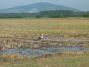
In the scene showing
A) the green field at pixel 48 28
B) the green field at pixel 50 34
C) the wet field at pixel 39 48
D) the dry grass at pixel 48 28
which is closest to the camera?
the green field at pixel 50 34

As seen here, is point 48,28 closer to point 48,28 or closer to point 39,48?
point 48,28

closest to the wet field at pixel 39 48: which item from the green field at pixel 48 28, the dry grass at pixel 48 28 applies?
the dry grass at pixel 48 28

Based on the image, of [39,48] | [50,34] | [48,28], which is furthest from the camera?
[48,28]

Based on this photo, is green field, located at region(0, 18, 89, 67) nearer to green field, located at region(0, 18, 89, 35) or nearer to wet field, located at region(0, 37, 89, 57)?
green field, located at region(0, 18, 89, 35)

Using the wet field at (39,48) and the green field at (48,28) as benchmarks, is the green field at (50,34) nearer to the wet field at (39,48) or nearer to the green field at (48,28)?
the green field at (48,28)

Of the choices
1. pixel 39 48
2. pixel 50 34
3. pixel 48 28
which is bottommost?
pixel 48 28

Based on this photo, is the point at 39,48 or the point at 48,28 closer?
the point at 39,48

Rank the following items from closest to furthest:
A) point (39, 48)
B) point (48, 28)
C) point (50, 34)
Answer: point (39, 48)
point (50, 34)
point (48, 28)

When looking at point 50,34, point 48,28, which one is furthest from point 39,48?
point 48,28

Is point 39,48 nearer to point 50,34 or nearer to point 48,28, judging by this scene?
point 50,34

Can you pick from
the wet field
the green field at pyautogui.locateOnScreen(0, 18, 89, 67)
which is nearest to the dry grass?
the green field at pyautogui.locateOnScreen(0, 18, 89, 67)

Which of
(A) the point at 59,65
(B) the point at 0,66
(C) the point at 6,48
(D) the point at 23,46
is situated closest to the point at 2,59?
(B) the point at 0,66

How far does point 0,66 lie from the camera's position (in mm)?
11719

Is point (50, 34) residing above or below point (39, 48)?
below
